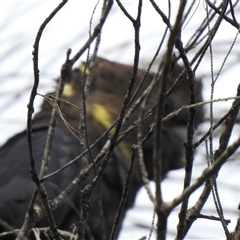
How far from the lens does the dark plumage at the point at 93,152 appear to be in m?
2.25

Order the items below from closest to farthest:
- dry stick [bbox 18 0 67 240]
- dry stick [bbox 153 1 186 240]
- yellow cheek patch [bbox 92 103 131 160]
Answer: dry stick [bbox 153 1 186 240] → dry stick [bbox 18 0 67 240] → yellow cheek patch [bbox 92 103 131 160]

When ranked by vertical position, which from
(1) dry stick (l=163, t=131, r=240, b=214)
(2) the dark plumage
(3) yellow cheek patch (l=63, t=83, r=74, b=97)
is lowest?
(1) dry stick (l=163, t=131, r=240, b=214)

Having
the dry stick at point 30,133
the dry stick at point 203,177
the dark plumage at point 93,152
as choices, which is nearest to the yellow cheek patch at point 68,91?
the dark plumage at point 93,152

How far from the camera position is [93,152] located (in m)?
2.48

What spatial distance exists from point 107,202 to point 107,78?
0.68m

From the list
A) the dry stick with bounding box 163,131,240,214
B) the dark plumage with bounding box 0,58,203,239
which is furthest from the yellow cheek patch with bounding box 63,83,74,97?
the dry stick with bounding box 163,131,240,214

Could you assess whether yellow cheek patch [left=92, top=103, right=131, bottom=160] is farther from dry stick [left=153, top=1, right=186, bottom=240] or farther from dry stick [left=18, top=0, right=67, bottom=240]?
dry stick [left=153, top=1, right=186, bottom=240]

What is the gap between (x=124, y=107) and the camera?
0.91m

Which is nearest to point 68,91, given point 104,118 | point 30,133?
point 104,118

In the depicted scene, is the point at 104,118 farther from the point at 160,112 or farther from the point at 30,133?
the point at 160,112

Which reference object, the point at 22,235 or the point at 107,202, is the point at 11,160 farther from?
the point at 22,235

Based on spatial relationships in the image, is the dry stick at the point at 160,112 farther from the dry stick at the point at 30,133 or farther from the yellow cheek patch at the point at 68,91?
the yellow cheek patch at the point at 68,91

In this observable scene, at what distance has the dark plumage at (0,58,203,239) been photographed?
2.25 metres

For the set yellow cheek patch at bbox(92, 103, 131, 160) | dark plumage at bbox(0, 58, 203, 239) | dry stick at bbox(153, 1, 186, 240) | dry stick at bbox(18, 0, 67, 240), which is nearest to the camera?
dry stick at bbox(153, 1, 186, 240)
